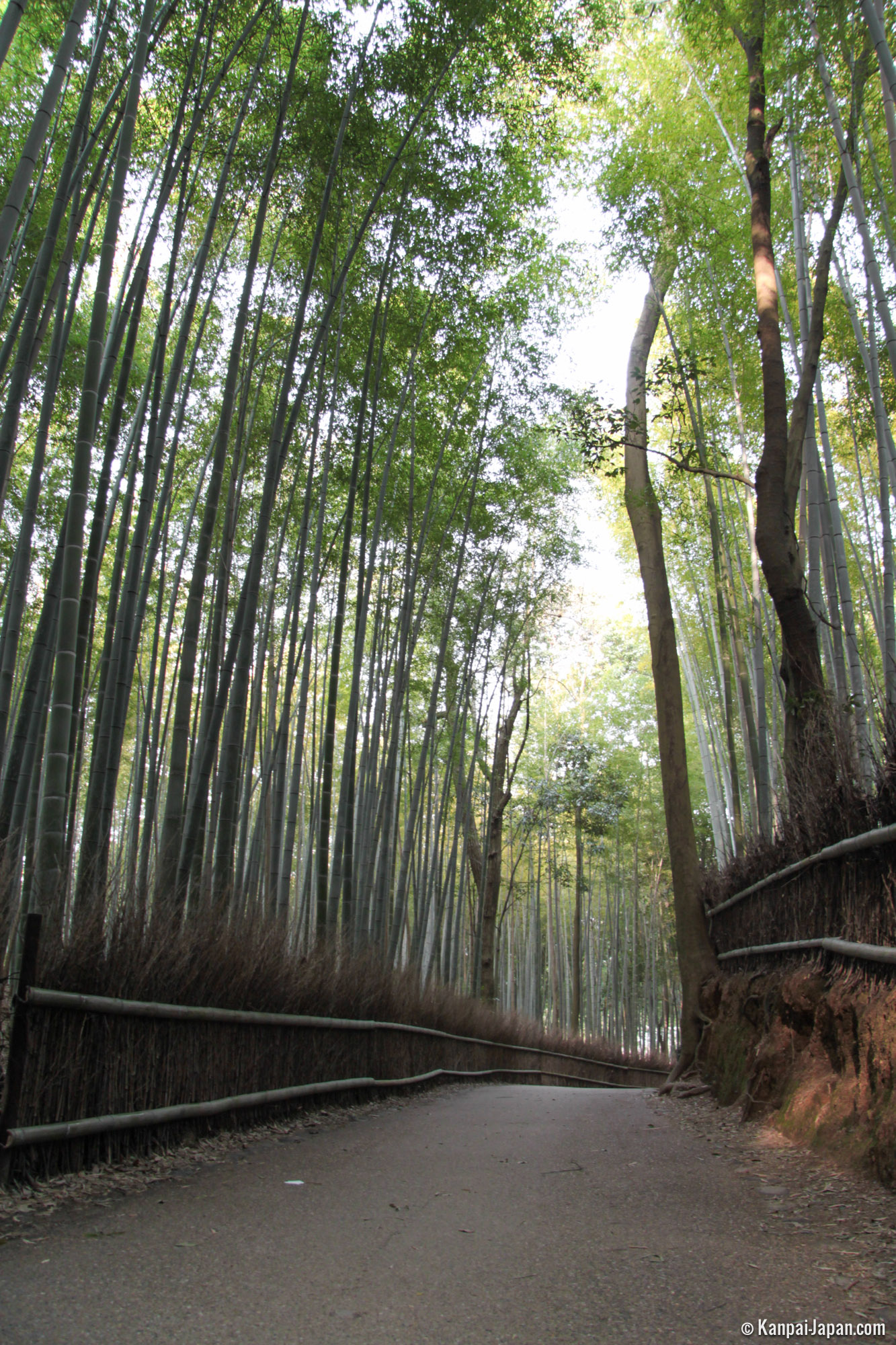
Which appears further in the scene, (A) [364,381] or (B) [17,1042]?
(A) [364,381]

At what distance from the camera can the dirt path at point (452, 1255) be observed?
1.25 m

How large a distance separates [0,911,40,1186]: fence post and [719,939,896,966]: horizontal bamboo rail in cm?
213

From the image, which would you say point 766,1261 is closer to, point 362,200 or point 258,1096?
point 258,1096

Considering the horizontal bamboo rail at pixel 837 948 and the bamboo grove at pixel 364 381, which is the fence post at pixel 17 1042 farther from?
the horizontal bamboo rail at pixel 837 948

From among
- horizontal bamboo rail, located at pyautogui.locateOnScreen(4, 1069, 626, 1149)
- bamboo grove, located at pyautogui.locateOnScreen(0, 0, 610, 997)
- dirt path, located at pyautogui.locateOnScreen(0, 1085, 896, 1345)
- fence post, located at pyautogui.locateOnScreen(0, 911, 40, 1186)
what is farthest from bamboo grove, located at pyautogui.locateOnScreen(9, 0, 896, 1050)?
dirt path, located at pyautogui.locateOnScreen(0, 1085, 896, 1345)

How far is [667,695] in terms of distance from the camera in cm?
605

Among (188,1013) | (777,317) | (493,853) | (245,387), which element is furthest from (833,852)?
(493,853)

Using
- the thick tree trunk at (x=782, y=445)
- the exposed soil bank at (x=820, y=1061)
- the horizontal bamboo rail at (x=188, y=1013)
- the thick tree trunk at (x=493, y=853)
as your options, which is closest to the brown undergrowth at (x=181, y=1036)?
the horizontal bamboo rail at (x=188, y=1013)

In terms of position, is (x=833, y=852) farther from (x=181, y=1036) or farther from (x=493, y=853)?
(x=493, y=853)

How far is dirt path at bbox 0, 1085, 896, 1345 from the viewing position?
1.25 m

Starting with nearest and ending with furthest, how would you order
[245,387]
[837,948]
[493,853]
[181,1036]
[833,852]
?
1. [181,1036]
2. [837,948]
3. [833,852]
4. [245,387]
5. [493,853]

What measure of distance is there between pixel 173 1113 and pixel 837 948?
83.1 inches

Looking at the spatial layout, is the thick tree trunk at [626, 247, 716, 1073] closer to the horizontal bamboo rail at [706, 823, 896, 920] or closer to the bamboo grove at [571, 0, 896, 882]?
the bamboo grove at [571, 0, 896, 882]

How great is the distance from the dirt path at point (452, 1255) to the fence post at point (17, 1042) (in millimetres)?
180
